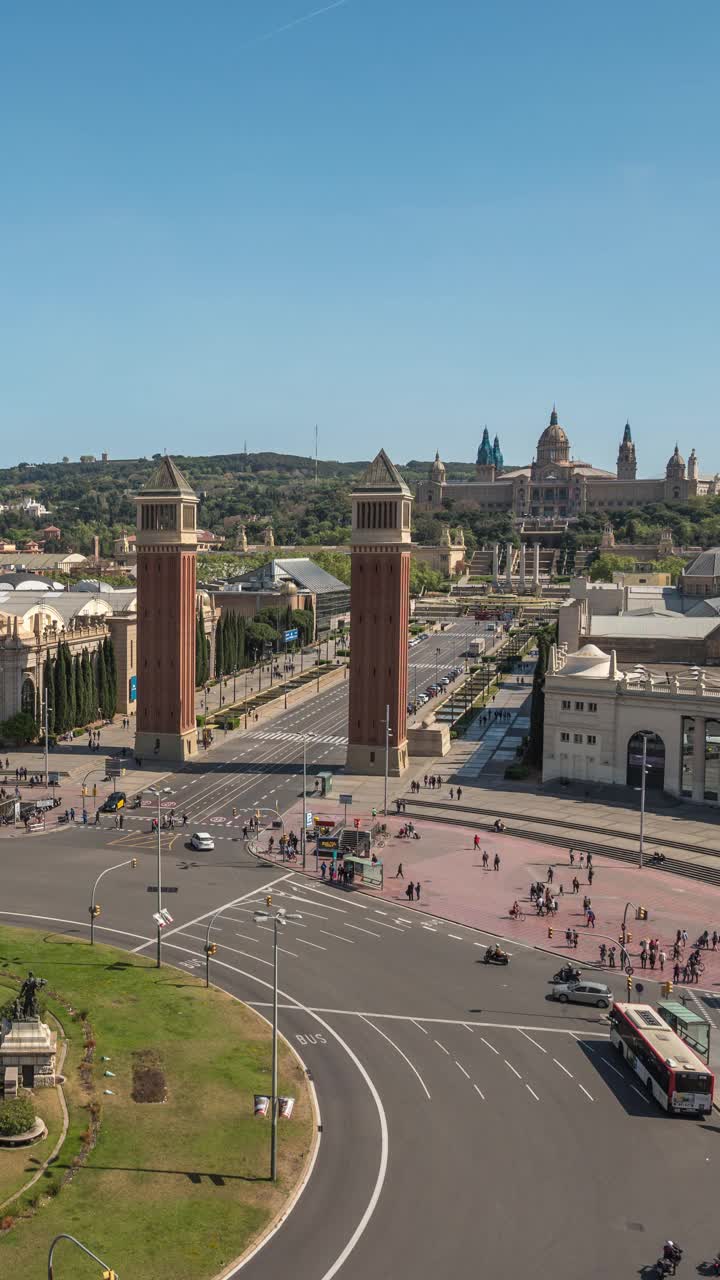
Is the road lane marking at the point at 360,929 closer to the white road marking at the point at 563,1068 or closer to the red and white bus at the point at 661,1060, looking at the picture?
the red and white bus at the point at 661,1060

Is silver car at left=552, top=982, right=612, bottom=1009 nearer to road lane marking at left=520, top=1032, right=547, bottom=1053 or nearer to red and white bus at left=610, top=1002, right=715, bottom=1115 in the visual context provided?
red and white bus at left=610, top=1002, right=715, bottom=1115

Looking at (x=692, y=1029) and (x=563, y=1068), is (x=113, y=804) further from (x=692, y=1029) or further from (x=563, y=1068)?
(x=692, y=1029)

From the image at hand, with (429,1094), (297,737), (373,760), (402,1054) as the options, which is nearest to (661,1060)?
(429,1094)

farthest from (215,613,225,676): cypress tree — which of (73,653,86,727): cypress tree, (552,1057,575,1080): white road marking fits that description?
(552,1057,575,1080): white road marking

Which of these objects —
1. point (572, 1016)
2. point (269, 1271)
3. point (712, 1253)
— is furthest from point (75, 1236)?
point (572, 1016)

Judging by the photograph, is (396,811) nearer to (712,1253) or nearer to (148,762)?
(148,762)

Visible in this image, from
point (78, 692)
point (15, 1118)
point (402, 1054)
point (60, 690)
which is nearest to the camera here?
point (15, 1118)
